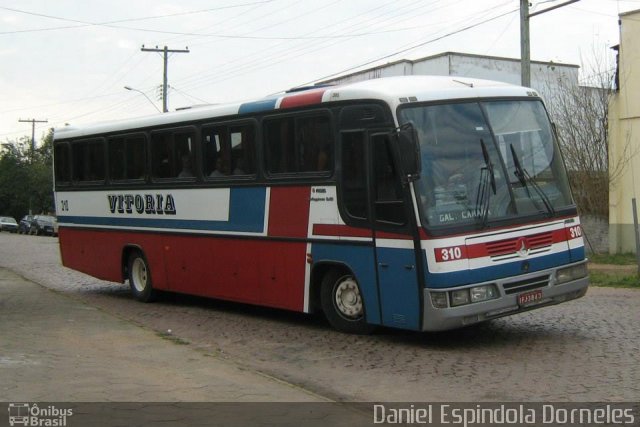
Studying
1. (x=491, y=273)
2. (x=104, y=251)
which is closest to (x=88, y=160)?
(x=104, y=251)

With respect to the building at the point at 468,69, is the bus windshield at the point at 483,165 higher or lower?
lower

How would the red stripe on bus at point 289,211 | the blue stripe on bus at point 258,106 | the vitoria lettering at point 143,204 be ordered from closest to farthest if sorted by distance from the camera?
the red stripe on bus at point 289,211
the blue stripe on bus at point 258,106
the vitoria lettering at point 143,204

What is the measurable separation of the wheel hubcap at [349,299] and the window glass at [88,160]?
22.3 feet

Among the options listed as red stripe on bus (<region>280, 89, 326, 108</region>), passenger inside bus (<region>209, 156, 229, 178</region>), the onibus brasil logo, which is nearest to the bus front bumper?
red stripe on bus (<region>280, 89, 326, 108</region>)

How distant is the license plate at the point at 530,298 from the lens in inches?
367

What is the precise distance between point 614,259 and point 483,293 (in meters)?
14.6

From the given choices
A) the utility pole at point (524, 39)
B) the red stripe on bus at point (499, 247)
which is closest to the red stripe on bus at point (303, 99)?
the red stripe on bus at point (499, 247)

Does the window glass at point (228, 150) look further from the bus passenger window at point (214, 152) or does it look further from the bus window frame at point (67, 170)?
the bus window frame at point (67, 170)

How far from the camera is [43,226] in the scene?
59.1m

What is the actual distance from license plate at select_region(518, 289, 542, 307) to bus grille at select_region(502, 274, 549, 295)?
0.05 metres

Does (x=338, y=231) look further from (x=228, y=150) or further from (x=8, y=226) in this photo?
(x=8, y=226)

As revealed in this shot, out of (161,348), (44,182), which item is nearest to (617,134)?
(161,348)

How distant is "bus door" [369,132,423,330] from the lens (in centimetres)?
916

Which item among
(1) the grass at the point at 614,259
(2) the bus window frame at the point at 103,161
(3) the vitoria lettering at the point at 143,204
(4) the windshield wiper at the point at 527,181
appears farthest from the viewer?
(1) the grass at the point at 614,259
